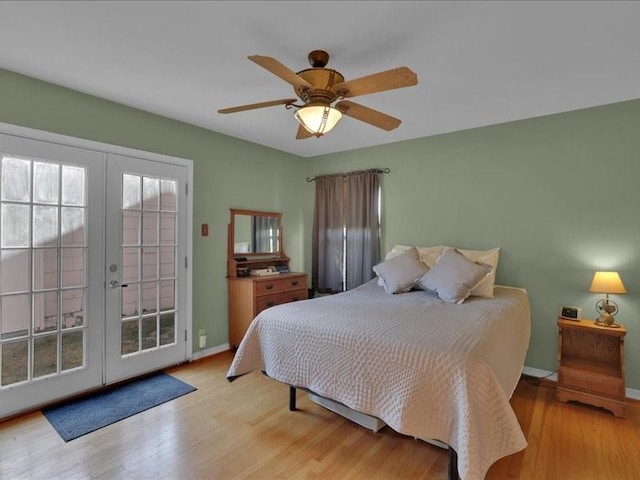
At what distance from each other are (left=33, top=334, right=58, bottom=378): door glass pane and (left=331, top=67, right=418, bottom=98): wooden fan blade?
279 cm

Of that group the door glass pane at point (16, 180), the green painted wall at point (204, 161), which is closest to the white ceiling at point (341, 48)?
the green painted wall at point (204, 161)

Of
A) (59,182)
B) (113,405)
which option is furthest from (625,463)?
(59,182)

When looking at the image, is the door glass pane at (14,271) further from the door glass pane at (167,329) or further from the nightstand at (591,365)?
the nightstand at (591,365)

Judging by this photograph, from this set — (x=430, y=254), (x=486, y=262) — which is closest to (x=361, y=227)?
(x=430, y=254)

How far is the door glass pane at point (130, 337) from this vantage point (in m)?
3.02

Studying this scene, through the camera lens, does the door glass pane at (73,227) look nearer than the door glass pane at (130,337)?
Yes

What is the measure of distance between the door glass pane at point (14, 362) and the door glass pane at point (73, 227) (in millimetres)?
785

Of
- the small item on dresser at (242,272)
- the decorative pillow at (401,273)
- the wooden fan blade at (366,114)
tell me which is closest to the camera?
the wooden fan blade at (366,114)

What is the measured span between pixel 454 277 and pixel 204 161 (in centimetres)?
277

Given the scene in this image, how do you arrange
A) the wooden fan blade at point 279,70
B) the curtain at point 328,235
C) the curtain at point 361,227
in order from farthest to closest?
the curtain at point 328,235, the curtain at point 361,227, the wooden fan blade at point 279,70

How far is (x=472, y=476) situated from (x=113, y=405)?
2.56m

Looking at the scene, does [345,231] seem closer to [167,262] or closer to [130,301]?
[167,262]

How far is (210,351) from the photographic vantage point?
3.71 m

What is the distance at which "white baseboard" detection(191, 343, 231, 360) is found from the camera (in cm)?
357
